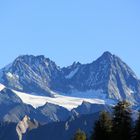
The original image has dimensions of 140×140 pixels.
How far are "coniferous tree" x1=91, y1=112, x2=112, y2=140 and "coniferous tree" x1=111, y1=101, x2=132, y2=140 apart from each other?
4.25 ft

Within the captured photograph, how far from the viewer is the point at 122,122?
8000cm

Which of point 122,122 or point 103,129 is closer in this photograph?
point 122,122

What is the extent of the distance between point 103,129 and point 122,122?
5.02 m

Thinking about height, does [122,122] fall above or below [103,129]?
above

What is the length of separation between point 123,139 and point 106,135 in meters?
7.20

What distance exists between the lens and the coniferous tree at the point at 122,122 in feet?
253

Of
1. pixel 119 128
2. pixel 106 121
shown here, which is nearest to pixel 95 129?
pixel 106 121

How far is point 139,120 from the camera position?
77625mm

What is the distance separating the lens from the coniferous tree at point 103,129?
83.7 metres

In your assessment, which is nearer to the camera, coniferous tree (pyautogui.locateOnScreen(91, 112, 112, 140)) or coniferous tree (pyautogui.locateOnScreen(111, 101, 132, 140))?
coniferous tree (pyautogui.locateOnScreen(111, 101, 132, 140))

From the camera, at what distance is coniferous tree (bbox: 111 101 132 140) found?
3041 inches

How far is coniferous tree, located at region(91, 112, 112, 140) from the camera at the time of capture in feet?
275

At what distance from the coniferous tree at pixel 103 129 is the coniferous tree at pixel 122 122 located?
1.30 meters

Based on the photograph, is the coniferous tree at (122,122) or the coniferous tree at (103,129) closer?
the coniferous tree at (122,122)
